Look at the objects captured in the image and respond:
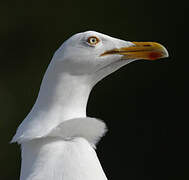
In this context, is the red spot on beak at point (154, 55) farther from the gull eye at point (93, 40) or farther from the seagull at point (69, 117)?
the gull eye at point (93, 40)

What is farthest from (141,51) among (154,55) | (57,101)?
(57,101)

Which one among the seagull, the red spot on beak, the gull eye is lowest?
the seagull

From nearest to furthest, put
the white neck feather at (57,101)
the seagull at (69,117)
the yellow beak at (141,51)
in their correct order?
the seagull at (69,117), the white neck feather at (57,101), the yellow beak at (141,51)

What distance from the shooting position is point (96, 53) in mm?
1847

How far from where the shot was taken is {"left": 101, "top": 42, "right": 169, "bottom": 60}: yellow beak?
1.88 meters

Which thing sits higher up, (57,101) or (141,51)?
(141,51)

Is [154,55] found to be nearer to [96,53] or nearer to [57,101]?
[96,53]

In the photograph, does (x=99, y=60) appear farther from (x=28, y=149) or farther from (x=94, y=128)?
(x=28, y=149)

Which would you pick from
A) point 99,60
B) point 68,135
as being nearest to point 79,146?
point 68,135

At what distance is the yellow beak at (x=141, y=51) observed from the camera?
74.2 inches

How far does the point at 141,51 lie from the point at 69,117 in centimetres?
37

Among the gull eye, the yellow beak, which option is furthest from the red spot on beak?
the gull eye

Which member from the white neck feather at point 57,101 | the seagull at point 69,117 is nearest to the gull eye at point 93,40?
the seagull at point 69,117

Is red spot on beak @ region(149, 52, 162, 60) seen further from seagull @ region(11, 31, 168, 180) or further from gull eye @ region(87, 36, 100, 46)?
gull eye @ region(87, 36, 100, 46)
